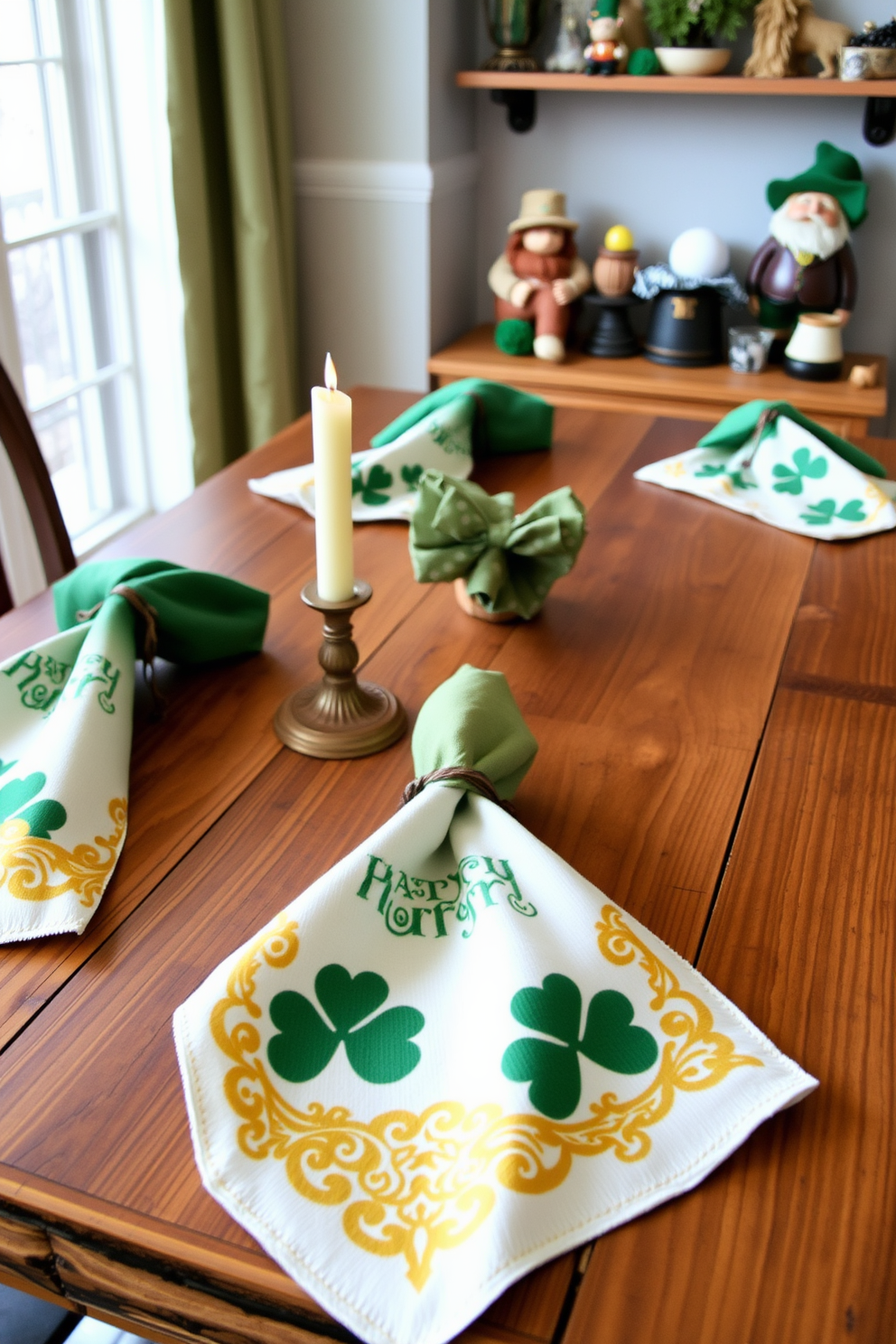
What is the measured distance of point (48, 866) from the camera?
0.74 m

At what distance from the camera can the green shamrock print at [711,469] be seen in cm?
145

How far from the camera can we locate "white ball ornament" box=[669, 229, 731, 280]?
8.12ft

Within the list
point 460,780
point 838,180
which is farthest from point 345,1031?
point 838,180

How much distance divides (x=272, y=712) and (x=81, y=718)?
0.56 feet

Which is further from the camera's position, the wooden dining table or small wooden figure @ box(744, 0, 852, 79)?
small wooden figure @ box(744, 0, 852, 79)

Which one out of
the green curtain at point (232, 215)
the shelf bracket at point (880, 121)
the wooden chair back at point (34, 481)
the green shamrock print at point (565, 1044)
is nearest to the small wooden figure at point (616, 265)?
the shelf bracket at point (880, 121)

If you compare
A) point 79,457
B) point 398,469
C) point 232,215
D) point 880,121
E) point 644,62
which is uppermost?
point 644,62

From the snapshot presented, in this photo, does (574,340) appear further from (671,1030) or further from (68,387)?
(671,1030)

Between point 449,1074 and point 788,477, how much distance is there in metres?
1.00

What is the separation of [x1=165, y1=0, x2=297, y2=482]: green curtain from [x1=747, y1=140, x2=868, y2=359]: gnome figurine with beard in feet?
3.41

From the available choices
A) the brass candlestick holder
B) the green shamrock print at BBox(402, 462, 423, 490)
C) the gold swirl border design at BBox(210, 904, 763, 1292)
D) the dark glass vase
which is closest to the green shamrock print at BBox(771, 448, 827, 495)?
the green shamrock print at BBox(402, 462, 423, 490)

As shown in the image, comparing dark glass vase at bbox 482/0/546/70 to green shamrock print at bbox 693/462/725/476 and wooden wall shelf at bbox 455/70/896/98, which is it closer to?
wooden wall shelf at bbox 455/70/896/98

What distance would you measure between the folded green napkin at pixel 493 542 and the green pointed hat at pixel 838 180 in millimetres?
1707

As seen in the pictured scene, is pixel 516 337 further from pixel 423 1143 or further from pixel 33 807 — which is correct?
pixel 423 1143
